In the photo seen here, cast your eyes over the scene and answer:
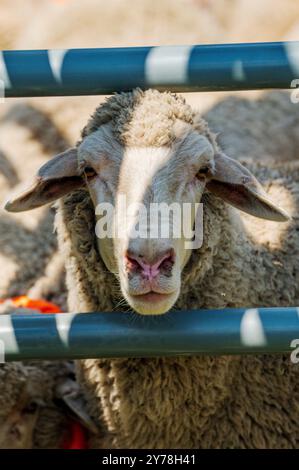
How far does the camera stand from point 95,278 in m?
3.14

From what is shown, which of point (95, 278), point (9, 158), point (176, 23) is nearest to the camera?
point (95, 278)

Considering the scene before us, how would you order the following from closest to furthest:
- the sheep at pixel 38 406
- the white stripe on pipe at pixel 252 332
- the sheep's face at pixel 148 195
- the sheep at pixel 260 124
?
the white stripe on pipe at pixel 252 332 → the sheep's face at pixel 148 195 → the sheep at pixel 38 406 → the sheep at pixel 260 124

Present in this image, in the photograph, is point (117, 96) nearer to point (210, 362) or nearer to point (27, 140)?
point (210, 362)

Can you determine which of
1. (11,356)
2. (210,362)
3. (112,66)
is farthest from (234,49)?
(210,362)

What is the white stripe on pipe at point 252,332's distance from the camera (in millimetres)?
2285

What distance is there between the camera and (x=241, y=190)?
2975mm

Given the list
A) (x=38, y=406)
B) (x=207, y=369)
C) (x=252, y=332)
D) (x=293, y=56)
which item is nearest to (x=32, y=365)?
(x=38, y=406)

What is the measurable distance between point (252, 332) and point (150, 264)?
37 cm

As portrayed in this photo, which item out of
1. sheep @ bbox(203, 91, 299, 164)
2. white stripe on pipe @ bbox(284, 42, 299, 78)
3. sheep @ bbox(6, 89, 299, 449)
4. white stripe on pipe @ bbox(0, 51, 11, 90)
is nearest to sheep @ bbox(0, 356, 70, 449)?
sheep @ bbox(6, 89, 299, 449)
